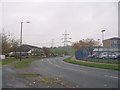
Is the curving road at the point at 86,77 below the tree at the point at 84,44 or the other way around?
below

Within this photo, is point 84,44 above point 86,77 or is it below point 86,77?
above

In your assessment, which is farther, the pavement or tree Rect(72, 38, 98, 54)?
tree Rect(72, 38, 98, 54)

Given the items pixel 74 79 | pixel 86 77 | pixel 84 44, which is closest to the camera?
pixel 74 79

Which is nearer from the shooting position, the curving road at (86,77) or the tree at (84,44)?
the curving road at (86,77)

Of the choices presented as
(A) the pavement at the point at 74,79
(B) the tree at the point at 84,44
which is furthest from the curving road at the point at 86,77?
(B) the tree at the point at 84,44

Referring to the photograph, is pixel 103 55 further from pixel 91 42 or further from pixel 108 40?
pixel 108 40

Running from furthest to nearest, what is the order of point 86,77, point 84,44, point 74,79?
point 84,44, point 86,77, point 74,79

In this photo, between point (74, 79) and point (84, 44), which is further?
point (84, 44)

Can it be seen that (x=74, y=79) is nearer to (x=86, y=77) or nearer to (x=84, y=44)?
(x=86, y=77)

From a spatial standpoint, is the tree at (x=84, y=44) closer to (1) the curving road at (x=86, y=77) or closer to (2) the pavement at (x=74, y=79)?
(1) the curving road at (x=86, y=77)

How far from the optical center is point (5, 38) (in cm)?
7138

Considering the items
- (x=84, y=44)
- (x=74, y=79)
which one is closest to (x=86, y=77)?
(x=74, y=79)

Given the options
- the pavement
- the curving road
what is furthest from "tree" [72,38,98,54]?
the pavement

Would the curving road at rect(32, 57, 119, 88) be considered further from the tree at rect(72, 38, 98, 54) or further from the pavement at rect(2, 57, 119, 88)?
the tree at rect(72, 38, 98, 54)
